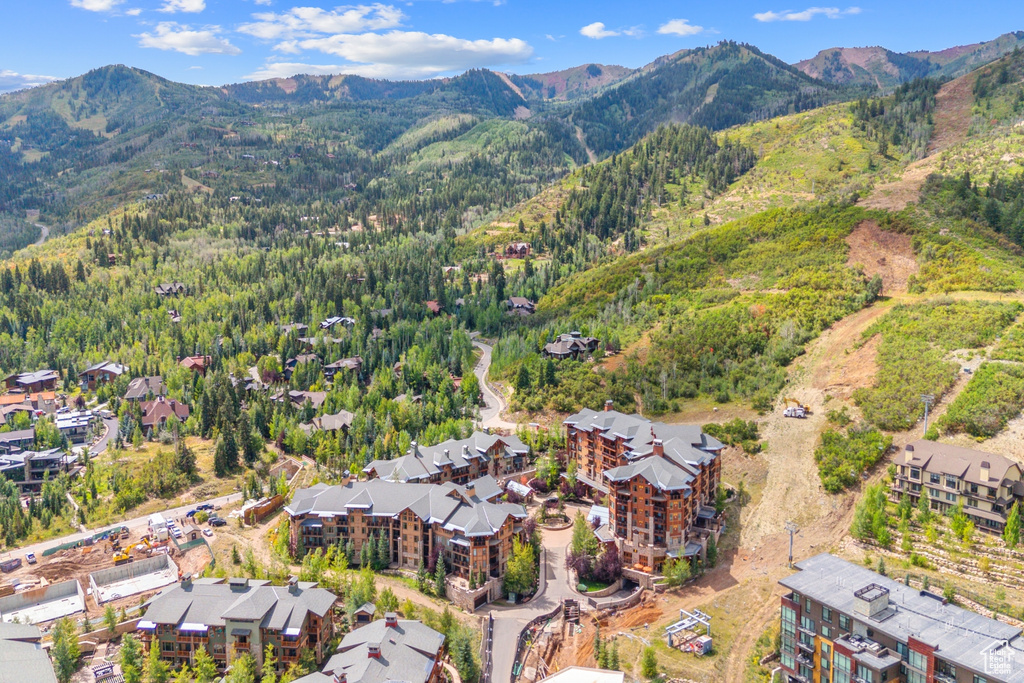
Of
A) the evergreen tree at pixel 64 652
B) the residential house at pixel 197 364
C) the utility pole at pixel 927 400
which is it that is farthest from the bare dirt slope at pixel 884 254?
the evergreen tree at pixel 64 652

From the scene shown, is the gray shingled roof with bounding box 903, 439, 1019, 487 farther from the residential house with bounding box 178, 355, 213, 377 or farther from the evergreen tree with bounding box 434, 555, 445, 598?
the residential house with bounding box 178, 355, 213, 377

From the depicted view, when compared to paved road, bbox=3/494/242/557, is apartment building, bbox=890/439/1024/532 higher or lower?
higher

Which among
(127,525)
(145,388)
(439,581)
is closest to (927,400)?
(439,581)

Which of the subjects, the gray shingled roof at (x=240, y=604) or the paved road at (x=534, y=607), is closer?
the gray shingled roof at (x=240, y=604)

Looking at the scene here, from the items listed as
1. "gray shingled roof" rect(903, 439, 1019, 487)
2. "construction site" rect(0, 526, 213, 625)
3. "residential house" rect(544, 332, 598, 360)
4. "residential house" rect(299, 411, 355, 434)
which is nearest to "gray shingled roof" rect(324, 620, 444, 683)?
"construction site" rect(0, 526, 213, 625)

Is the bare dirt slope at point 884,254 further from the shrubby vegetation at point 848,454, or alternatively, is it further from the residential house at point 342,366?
the residential house at point 342,366

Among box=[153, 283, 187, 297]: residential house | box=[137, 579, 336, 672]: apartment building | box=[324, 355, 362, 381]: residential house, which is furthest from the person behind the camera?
box=[153, 283, 187, 297]: residential house
